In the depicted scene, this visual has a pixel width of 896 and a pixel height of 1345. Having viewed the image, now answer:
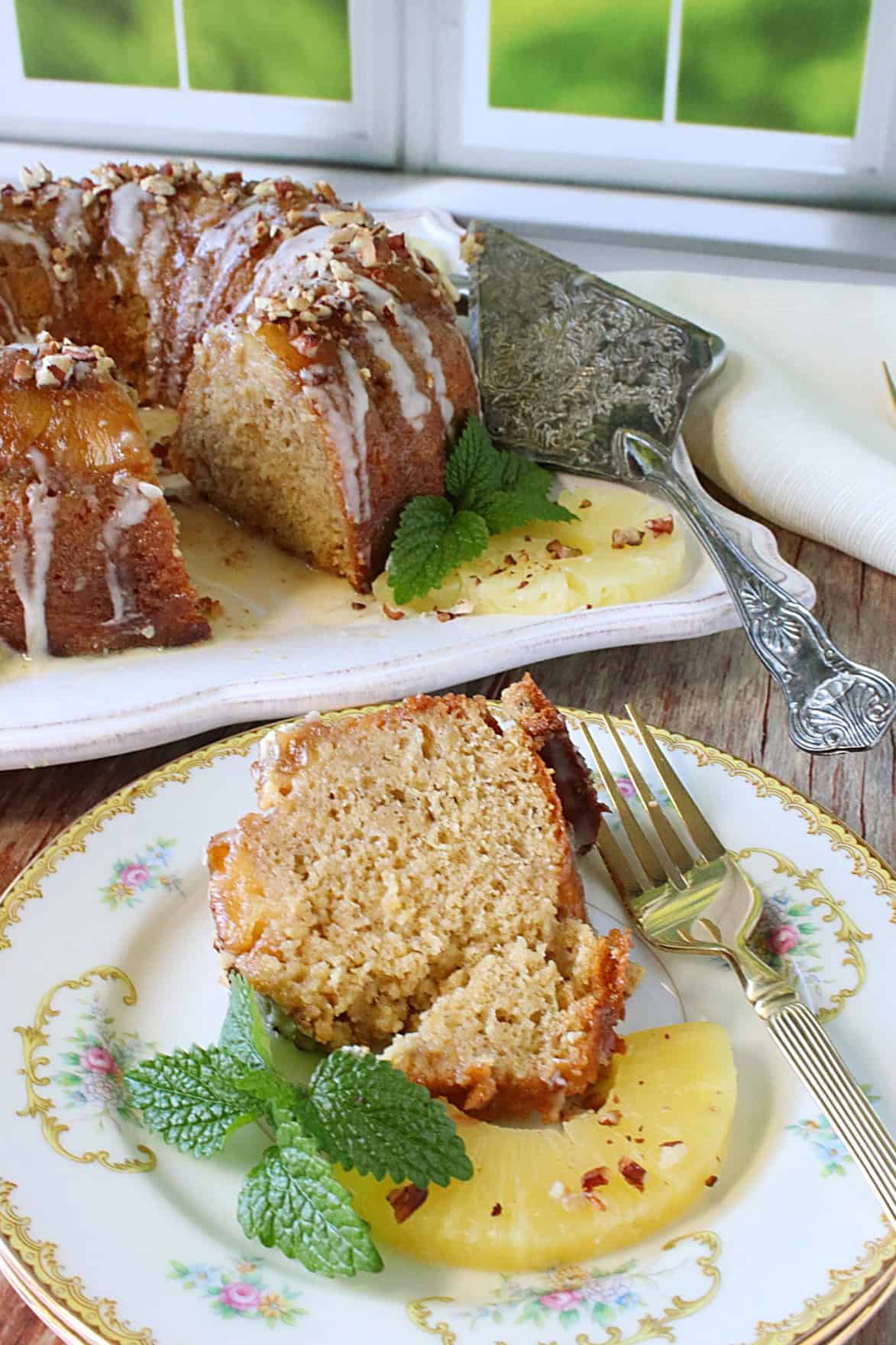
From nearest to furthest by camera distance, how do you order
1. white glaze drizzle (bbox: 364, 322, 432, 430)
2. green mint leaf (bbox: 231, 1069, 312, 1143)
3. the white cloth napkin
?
green mint leaf (bbox: 231, 1069, 312, 1143), white glaze drizzle (bbox: 364, 322, 432, 430), the white cloth napkin

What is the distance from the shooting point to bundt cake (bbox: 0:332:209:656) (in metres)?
1.99

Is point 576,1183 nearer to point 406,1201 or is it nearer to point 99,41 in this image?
point 406,1201

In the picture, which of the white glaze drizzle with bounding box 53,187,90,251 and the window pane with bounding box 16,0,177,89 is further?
the window pane with bounding box 16,0,177,89

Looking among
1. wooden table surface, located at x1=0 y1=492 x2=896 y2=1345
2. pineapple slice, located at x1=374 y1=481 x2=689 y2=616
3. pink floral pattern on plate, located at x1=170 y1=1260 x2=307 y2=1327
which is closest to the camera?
pink floral pattern on plate, located at x1=170 y1=1260 x2=307 y2=1327

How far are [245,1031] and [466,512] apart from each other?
3.86 feet

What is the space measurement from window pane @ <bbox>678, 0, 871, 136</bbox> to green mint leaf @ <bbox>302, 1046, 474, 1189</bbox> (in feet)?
10.6

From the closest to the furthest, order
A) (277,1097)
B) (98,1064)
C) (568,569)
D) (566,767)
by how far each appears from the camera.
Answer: (277,1097), (98,1064), (566,767), (568,569)

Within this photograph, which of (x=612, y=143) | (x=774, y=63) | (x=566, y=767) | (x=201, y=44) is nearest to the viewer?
(x=566, y=767)

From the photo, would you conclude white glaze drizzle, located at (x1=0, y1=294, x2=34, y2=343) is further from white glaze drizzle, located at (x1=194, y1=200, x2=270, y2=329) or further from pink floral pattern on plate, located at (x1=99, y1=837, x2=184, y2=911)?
pink floral pattern on plate, located at (x1=99, y1=837, x2=184, y2=911)

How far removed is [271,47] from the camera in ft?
13.1

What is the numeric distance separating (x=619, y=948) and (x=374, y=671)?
693 millimetres

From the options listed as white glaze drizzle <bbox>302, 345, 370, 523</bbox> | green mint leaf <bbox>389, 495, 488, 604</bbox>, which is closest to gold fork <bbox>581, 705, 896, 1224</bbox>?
green mint leaf <bbox>389, 495, 488, 604</bbox>

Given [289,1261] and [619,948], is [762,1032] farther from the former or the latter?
[289,1261]

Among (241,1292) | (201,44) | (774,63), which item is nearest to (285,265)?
(241,1292)
